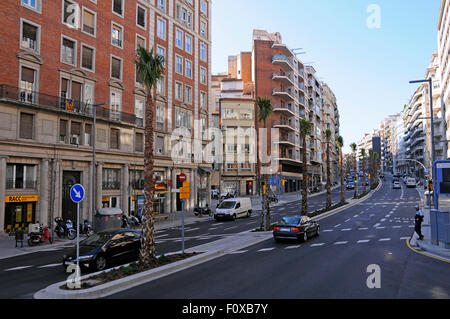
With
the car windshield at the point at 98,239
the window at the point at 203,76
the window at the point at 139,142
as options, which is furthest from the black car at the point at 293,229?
the window at the point at 203,76

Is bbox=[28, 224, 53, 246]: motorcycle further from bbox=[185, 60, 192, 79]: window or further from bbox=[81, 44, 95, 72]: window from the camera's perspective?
bbox=[185, 60, 192, 79]: window

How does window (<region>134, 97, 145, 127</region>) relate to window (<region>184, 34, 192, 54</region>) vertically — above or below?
below

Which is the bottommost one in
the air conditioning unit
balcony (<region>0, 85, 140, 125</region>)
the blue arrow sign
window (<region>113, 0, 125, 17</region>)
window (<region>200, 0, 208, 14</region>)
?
the blue arrow sign

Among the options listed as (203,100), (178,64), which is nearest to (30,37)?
(178,64)

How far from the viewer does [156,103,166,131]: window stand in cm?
3991

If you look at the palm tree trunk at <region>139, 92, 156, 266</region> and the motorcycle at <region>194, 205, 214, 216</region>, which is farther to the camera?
the motorcycle at <region>194, 205, 214, 216</region>

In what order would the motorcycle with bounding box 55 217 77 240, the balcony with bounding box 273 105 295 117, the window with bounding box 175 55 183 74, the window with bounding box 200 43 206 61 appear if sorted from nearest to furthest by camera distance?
the motorcycle with bounding box 55 217 77 240
the window with bounding box 175 55 183 74
the window with bounding box 200 43 206 61
the balcony with bounding box 273 105 295 117

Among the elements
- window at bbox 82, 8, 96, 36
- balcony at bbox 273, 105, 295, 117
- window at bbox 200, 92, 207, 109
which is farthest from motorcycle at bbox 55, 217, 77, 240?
balcony at bbox 273, 105, 295, 117

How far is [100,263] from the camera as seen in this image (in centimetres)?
1380

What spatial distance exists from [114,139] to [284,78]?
4937 centimetres

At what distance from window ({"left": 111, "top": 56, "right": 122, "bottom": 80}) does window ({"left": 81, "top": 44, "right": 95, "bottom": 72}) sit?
8.75 ft

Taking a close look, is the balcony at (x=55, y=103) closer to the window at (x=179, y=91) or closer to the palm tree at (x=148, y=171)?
the window at (x=179, y=91)
